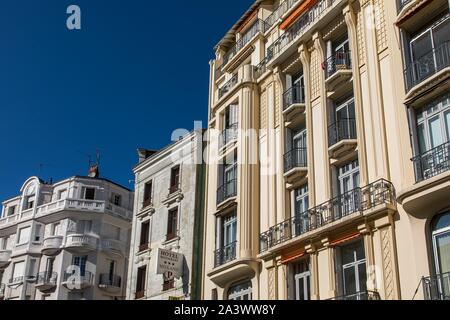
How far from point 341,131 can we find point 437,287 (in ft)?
21.5

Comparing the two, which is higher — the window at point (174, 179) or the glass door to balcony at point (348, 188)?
the window at point (174, 179)

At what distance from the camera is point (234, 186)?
78.2 feet

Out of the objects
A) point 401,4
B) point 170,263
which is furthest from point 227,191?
point 401,4

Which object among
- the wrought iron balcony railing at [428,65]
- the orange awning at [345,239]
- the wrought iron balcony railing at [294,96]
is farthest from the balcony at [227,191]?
the wrought iron balcony railing at [428,65]

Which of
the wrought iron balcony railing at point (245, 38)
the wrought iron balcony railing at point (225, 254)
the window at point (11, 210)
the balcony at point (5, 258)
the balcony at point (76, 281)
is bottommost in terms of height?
the wrought iron balcony railing at point (225, 254)

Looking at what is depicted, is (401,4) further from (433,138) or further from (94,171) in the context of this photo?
(94,171)

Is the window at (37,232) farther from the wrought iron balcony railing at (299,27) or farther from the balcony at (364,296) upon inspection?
the balcony at (364,296)

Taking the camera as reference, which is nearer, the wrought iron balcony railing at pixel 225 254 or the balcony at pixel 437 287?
the balcony at pixel 437 287

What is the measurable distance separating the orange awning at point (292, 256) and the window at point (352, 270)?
1.42 m

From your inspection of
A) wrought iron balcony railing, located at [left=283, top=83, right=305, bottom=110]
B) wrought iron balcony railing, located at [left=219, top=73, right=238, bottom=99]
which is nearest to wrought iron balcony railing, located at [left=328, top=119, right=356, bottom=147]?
wrought iron balcony railing, located at [left=283, top=83, right=305, bottom=110]

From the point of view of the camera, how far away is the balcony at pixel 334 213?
16328 millimetres

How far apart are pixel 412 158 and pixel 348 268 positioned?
3927 mm

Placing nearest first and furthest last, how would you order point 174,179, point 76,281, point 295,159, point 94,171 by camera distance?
1. point 295,159
2. point 174,179
3. point 76,281
4. point 94,171

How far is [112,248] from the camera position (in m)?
43.6
